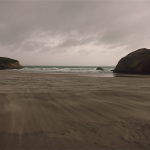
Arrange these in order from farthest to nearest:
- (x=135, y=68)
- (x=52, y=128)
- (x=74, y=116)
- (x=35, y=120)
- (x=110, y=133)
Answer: (x=135, y=68)
(x=74, y=116)
(x=35, y=120)
(x=52, y=128)
(x=110, y=133)

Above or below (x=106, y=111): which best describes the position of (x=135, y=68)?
above

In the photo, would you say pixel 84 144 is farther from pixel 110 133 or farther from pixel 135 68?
pixel 135 68

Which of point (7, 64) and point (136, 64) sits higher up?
point (7, 64)

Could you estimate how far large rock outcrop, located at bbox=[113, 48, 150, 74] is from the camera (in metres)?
19.7

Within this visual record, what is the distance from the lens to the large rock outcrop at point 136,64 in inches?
777

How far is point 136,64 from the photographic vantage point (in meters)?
21.1

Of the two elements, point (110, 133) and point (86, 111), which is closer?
point (110, 133)

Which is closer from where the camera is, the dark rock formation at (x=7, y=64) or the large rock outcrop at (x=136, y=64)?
the large rock outcrop at (x=136, y=64)

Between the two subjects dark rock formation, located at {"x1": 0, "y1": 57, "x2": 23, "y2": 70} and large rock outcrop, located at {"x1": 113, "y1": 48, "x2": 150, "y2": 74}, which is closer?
large rock outcrop, located at {"x1": 113, "y1": 48, "x2": 150, "y2": 74}

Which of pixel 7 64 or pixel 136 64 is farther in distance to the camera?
pixel 7 64

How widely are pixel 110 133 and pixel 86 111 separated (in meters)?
1.01

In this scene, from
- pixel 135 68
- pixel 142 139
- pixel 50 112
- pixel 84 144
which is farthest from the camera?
pixel 135 68

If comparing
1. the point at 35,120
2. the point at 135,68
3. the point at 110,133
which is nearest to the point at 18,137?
the point at 35,120

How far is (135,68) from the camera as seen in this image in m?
20.9
